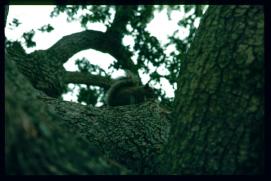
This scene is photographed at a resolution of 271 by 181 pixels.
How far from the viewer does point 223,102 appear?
6.51 feet

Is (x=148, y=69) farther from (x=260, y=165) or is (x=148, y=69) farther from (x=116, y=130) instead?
(x=260, y=165)

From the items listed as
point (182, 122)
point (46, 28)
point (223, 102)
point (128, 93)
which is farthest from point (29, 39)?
point (223, 102)

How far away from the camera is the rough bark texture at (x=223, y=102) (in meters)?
1.90

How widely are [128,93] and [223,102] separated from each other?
2.63m

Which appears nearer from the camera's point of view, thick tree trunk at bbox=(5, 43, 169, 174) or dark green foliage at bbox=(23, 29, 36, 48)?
thick tree trunk at bbox=(5, 43, 169, 174)

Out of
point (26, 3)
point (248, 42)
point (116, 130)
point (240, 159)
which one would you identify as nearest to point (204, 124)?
point (240, 159)

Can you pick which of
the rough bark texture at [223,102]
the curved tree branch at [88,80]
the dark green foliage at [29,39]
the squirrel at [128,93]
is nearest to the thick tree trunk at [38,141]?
the rough bark texture at [223,102]

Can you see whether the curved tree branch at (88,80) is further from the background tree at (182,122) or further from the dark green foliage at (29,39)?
the background tree at (182,122)

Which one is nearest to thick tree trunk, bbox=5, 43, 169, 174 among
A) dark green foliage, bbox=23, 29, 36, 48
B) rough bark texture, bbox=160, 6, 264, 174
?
rough bark texture, bbox=160, 6, 264, 174

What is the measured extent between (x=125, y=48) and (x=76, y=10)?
0.77 meters

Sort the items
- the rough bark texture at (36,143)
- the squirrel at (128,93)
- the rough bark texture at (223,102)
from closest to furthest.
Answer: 1. the rough bark texture at (36,143)
2. the rough bark texture at (223,102)
3. the squirrel at (128,93)

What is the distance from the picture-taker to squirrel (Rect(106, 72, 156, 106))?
14.8 ft

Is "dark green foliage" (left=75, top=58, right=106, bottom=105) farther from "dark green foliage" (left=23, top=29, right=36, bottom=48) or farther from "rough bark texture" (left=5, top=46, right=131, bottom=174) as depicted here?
"rough bark texture" (left=5, top=46, right=131, bottom=174)

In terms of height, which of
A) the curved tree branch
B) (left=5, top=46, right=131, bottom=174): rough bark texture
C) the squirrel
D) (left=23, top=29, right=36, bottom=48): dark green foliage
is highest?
(left=23, top=29, right=36, bottom=48): dark green foliage
